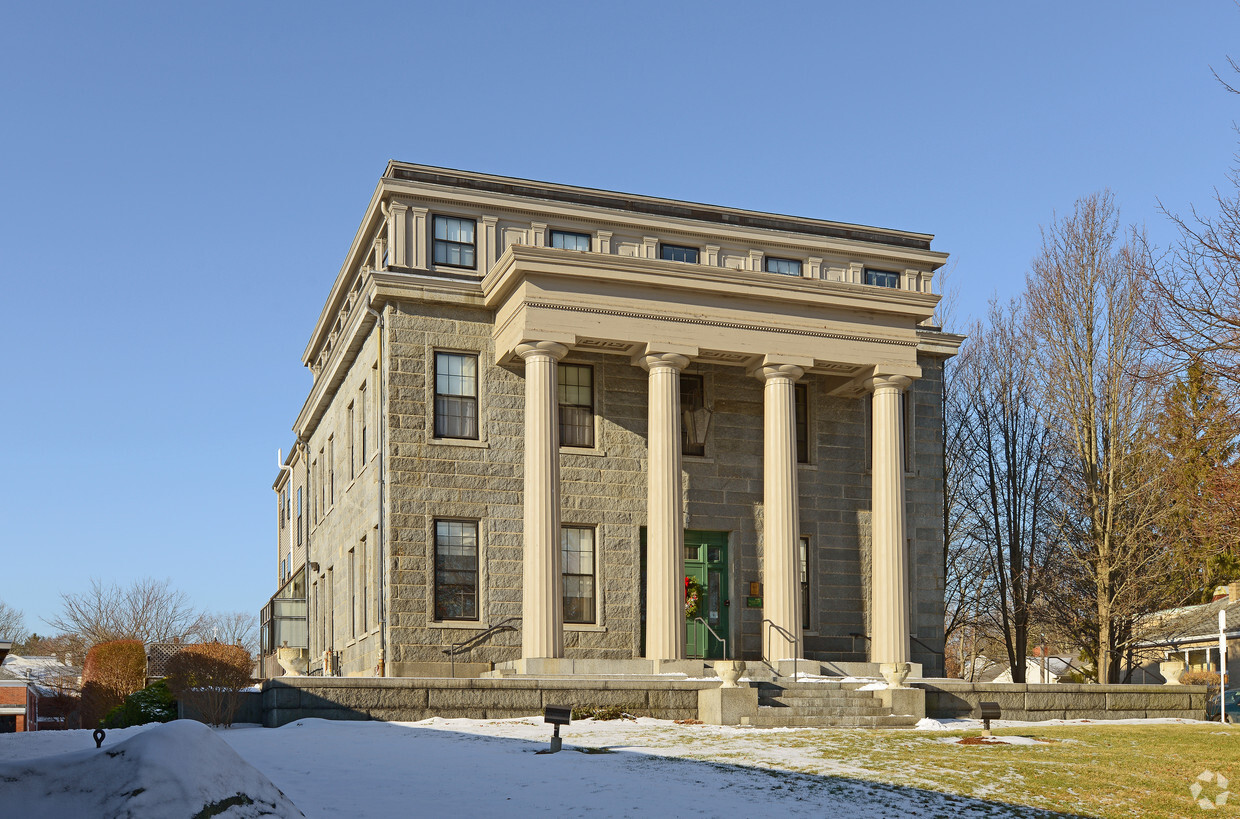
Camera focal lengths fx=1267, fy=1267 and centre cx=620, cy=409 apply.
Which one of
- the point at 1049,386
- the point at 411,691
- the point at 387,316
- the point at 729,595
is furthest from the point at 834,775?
the point at 1049,386

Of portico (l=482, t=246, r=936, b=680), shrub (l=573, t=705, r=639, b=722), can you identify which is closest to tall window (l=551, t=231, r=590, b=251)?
portico (l=482, t=246, r=936, b=680)

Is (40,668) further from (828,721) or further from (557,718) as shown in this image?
(557,718)

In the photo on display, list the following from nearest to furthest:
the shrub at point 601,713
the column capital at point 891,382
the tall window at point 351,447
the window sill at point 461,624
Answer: the shrub at point 601,713 < the window sill at point 461,624 < the column capital at point 891,382 < the tall window at point 351,447

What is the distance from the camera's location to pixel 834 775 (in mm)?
14078

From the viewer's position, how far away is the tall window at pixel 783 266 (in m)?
30.1

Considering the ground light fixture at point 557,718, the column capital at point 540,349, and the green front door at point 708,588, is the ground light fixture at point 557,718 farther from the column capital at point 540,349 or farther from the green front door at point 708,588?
the green front door at point 708,588

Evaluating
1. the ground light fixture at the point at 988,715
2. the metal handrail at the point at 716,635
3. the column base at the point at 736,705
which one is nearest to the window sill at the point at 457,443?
the metal handrail at the point at 716,635

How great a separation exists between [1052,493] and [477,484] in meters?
18.3

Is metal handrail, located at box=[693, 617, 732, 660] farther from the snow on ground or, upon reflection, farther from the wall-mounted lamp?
the snow on ground

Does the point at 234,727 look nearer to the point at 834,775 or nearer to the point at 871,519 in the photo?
the point at 834,775

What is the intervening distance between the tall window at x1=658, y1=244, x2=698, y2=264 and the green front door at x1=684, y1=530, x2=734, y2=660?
638 centimetres

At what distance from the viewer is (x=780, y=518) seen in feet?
82.4

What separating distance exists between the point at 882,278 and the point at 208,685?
18605mm

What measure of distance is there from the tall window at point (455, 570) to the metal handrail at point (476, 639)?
0.41m
